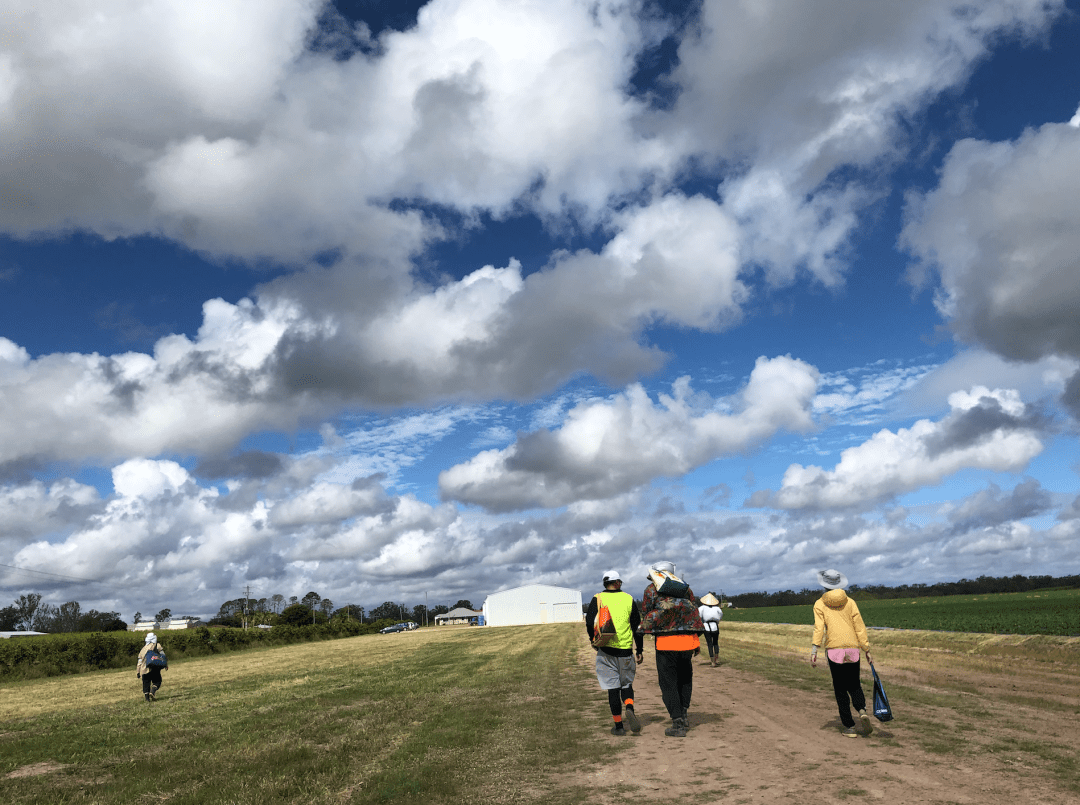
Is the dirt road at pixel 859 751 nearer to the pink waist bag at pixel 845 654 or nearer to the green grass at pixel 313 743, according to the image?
the pink waist bag at pixel 845 654

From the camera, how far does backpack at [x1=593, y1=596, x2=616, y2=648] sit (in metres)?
9.97

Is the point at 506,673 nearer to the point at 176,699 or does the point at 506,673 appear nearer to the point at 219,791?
the point at 176,699

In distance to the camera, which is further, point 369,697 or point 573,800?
point 369,697

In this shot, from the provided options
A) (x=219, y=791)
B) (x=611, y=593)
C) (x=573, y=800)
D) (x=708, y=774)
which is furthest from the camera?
(x=611, y=593)

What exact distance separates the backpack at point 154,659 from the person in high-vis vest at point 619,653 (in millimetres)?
14400

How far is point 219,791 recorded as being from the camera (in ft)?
25.5

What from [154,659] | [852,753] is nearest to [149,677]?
[154,659]

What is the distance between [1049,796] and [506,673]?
1714 cm

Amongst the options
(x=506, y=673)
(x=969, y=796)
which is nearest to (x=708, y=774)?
(x=969, y=796)

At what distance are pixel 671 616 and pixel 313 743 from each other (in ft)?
18.4

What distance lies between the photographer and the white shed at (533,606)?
114 m

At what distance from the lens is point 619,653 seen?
993 cm

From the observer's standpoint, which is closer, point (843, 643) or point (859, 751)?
point (859, 751)

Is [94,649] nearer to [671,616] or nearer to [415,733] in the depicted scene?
[415,733]
